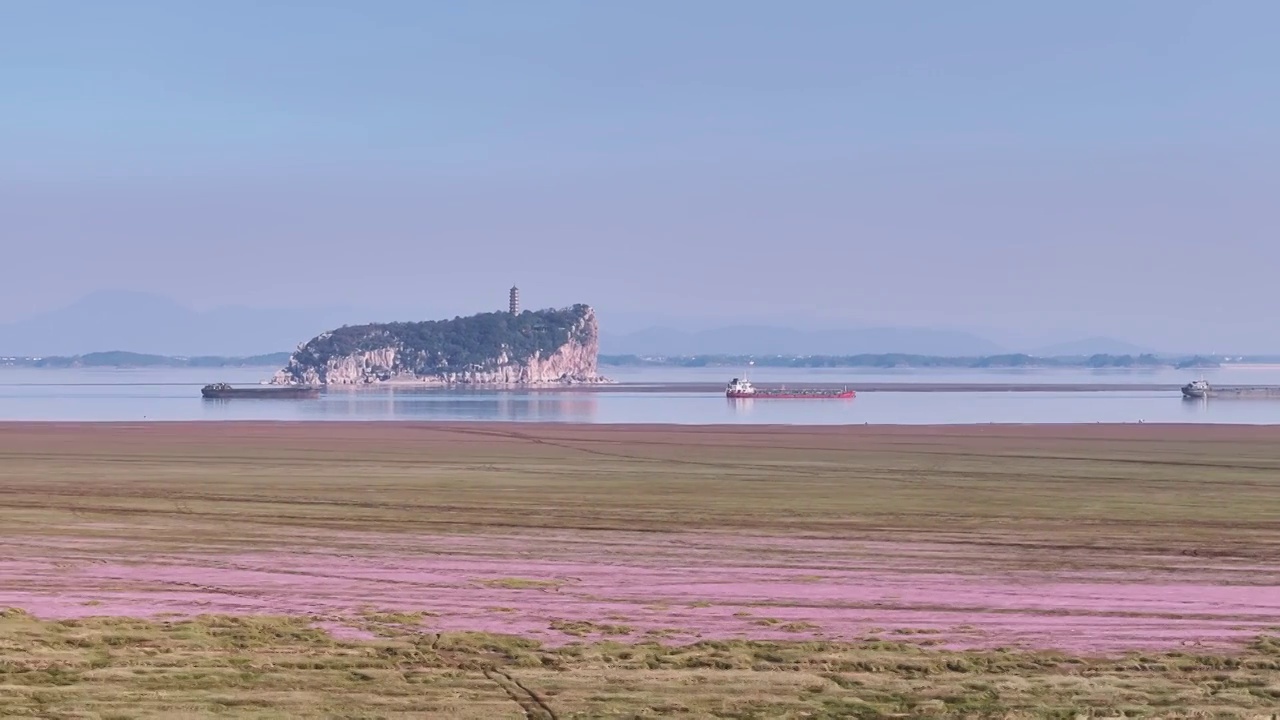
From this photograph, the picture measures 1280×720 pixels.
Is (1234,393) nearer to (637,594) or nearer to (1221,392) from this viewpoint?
(1221,392)

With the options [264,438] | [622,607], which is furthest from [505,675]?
[264,438]

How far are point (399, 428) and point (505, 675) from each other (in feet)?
226

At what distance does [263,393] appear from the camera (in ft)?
565

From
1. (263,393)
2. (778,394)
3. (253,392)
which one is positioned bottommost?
(263,393)

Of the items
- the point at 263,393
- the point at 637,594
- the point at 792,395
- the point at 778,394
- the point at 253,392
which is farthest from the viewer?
the point at 263,393

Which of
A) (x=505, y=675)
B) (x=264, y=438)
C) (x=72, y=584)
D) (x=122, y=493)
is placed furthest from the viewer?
(x=264, y=438)

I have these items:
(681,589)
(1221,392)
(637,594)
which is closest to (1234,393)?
(1221,392)

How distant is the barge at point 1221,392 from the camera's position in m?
161

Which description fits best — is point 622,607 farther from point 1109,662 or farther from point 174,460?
point 174,460

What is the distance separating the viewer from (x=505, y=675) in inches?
639

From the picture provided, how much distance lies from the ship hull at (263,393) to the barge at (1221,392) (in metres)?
93.7

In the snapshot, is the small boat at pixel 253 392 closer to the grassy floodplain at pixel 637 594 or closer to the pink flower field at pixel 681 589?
the grassy floodplain at pixel 637 594

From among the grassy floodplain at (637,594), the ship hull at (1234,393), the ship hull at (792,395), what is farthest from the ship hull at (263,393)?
the grassy floodplain at (637,594)

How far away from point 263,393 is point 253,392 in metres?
1.08
